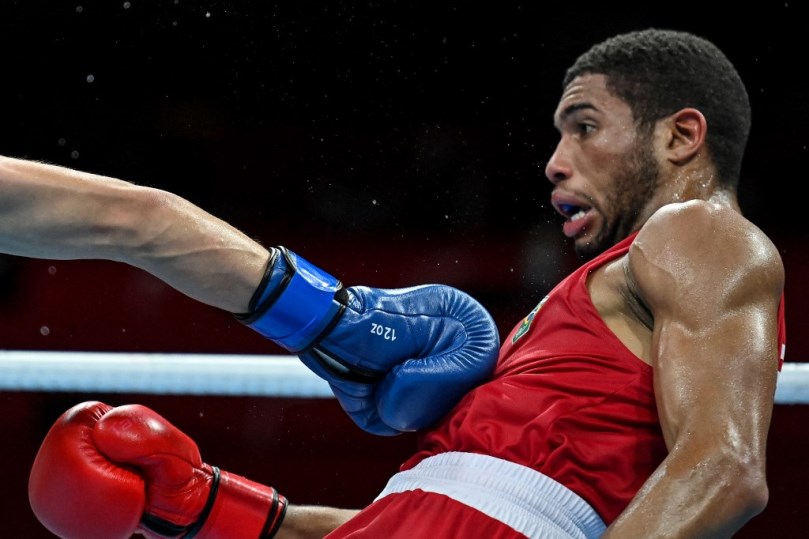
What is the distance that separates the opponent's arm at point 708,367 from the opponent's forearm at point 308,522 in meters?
0.87

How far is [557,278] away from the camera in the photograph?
423cm

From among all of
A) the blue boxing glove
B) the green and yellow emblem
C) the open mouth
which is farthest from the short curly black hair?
the blue boxing glove

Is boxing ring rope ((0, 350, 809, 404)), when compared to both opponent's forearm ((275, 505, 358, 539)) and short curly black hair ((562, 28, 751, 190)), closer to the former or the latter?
opponent's forearm ((275, 505, 358, 539))

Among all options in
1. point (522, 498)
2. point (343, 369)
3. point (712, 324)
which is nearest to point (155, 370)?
point (343, 369)

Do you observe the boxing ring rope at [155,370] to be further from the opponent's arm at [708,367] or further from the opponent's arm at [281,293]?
the opponent's arm at [708,367]

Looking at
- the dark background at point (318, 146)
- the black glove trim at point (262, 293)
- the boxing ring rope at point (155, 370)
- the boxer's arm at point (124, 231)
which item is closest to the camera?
the boxer's arm at point (124, 231)

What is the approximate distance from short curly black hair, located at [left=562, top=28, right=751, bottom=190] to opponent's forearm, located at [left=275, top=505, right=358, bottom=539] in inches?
40.1

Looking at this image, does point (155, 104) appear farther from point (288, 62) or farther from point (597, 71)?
point (597, 71)

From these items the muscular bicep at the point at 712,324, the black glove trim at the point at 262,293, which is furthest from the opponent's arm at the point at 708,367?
the black glove trim at the point at 262,293

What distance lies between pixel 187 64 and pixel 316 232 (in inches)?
44.7

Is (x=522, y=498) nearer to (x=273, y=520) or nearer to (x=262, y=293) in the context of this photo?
(x=262, y=293)

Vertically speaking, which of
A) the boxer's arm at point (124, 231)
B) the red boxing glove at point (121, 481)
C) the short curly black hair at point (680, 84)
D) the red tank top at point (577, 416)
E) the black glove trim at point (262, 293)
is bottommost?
the red boxing glove at point (121, 481)

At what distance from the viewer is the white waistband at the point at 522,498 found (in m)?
1.43

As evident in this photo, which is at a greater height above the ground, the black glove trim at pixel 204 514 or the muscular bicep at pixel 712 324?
the muscular bicep at pixel 712 324
